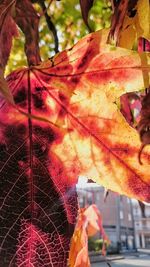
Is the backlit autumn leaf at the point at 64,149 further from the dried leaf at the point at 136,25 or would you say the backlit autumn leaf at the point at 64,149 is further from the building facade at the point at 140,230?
the building facade at the point at 140,230

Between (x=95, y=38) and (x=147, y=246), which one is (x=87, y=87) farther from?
(x=147, y=246)

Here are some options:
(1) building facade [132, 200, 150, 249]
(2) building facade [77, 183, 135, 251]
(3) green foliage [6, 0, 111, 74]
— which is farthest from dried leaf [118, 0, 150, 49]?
(1) building facade [132, 200, 150, 249]

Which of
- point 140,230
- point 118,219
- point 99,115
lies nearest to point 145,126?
point 99,115

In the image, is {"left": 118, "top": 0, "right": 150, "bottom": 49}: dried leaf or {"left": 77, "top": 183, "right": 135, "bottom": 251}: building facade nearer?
{"left": 118, "top": 0, "right": 150, "bottom": 49}: dried leaf

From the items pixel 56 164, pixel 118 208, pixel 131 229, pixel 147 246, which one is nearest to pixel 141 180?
pixel 56 164

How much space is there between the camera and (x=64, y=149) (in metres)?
0.34

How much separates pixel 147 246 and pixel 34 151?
30193mm

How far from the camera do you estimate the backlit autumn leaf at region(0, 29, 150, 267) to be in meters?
0.29

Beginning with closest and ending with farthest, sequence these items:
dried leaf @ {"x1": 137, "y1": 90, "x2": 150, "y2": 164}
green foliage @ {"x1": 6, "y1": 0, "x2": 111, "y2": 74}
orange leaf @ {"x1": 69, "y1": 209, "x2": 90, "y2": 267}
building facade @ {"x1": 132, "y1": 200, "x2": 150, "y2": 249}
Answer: dried leaf @ {"x1": 137, "y1": 90, "x2": 150, "y2": 164}
orange leaf @ {"x1": 69, "y1": 209, "x2": 90, "y2": 267}
green foliage @ {"x1": 6, "y1": 0, "x2": 111, "y2": 74}
building facade @ {"x1": 132, "y1": 200, "x2": 150, "y2": 249}

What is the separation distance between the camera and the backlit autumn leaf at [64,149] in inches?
11.6

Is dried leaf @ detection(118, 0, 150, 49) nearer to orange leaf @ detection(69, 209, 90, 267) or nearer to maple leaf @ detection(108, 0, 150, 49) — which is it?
maple leaf @ detection(108, 0, 150, 49)

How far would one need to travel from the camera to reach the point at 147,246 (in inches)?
1128

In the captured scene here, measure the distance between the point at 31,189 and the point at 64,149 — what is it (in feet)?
0.16

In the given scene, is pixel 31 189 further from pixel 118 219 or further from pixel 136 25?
pixel 118 219
